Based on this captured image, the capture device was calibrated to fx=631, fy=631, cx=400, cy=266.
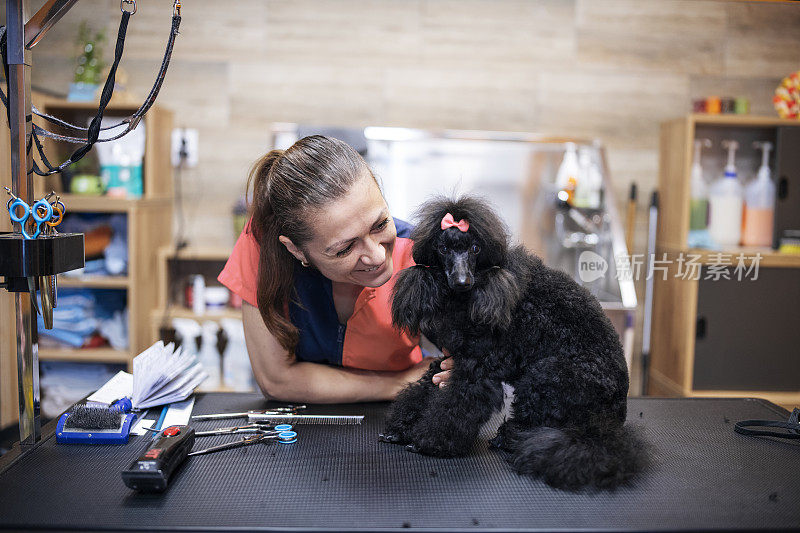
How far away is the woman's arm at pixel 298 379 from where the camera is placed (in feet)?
4.43

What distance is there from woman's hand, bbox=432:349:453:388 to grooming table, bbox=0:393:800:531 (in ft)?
0.43

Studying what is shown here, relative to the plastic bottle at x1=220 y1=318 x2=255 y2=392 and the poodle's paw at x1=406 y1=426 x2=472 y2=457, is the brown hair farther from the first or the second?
the plastic bottle at x1=220 y1=318 x2=255 y2=392

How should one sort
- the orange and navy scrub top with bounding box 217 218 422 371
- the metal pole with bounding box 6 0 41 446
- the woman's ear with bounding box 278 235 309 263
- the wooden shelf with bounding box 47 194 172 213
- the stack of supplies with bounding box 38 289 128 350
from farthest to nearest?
the stack of supplies with bounding box 38 289 128 350, the wooden shelf with bounding box 47 194 172 213, the orange and navy scrub top with bounding box 217 218 422 371, the woman's ear with bounding box 278 235 309 263, the metal pole with bounding box 6 0 41 446

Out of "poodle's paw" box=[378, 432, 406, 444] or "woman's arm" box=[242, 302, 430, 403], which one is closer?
"poodle's paw" box=[378, 432, 406, 444]

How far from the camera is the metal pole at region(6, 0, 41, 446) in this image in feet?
3.52

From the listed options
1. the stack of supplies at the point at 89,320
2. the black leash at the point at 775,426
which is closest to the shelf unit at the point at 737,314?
the black leash at the point at 775,426

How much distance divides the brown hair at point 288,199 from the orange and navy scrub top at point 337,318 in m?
0.06

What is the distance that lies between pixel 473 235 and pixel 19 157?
2.59ft

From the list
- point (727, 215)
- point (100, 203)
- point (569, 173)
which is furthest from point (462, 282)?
point (727, 215)

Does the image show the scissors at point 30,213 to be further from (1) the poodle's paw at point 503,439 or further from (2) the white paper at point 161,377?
(1) the poodle's paw at point 503,439

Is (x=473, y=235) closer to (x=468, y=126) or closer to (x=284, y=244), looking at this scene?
(x=284, y=244)

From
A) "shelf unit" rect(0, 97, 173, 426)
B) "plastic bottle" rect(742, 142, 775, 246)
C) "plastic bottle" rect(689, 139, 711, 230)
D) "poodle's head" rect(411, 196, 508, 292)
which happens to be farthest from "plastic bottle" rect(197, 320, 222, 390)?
"plastic bottle" rect(742, 142, 775, 246)

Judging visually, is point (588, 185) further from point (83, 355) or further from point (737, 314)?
point (83, 355)

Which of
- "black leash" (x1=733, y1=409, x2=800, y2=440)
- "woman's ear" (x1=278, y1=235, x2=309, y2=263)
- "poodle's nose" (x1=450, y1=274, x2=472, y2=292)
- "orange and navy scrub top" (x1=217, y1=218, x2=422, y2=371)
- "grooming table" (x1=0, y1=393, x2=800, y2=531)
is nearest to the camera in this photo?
"grooming table" (x1=0, y1=393, x2=800, y2=531)
